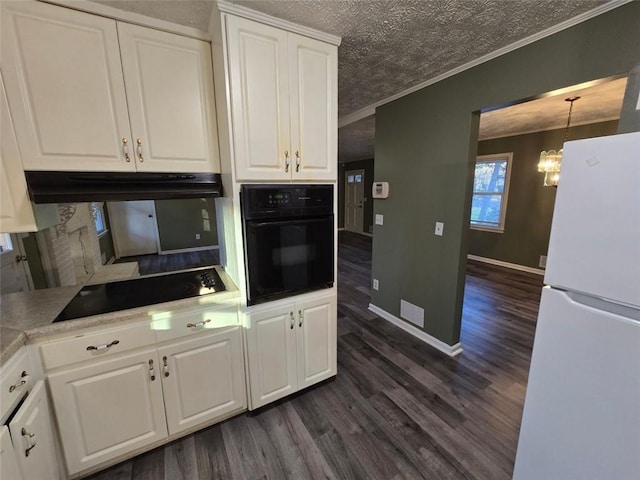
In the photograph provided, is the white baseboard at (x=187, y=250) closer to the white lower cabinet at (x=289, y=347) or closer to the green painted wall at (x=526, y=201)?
the white lower cabinet at (x=289, y=347)

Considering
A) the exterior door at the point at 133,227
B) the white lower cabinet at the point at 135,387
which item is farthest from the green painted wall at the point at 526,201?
the exterior door at the point at 133,227

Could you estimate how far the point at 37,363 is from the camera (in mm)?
1221

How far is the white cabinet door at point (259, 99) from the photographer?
1.42m

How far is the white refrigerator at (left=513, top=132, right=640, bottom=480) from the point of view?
864 mm

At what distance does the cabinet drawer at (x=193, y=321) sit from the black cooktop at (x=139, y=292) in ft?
0.35

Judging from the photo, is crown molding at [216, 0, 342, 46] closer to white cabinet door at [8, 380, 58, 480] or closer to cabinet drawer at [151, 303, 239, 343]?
cabinet drawer at [151, 303, 239, 343]

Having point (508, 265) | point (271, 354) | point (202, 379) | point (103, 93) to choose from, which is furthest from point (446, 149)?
point (508, 265)

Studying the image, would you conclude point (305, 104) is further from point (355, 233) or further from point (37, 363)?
point (355, 233)

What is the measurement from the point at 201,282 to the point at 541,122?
4.97 meters

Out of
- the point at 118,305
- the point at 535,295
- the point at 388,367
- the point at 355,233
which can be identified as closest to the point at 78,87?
the point at 118,305

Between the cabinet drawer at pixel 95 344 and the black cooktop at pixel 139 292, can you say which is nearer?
the cabinet drawer at pixel 95 344

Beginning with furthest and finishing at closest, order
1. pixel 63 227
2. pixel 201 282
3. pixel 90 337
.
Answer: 1. pixel 63 227
2. pixel 201 282
3. pixel 90 337

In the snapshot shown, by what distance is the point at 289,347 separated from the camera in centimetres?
184

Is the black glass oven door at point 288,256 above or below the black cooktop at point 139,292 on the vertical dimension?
above
